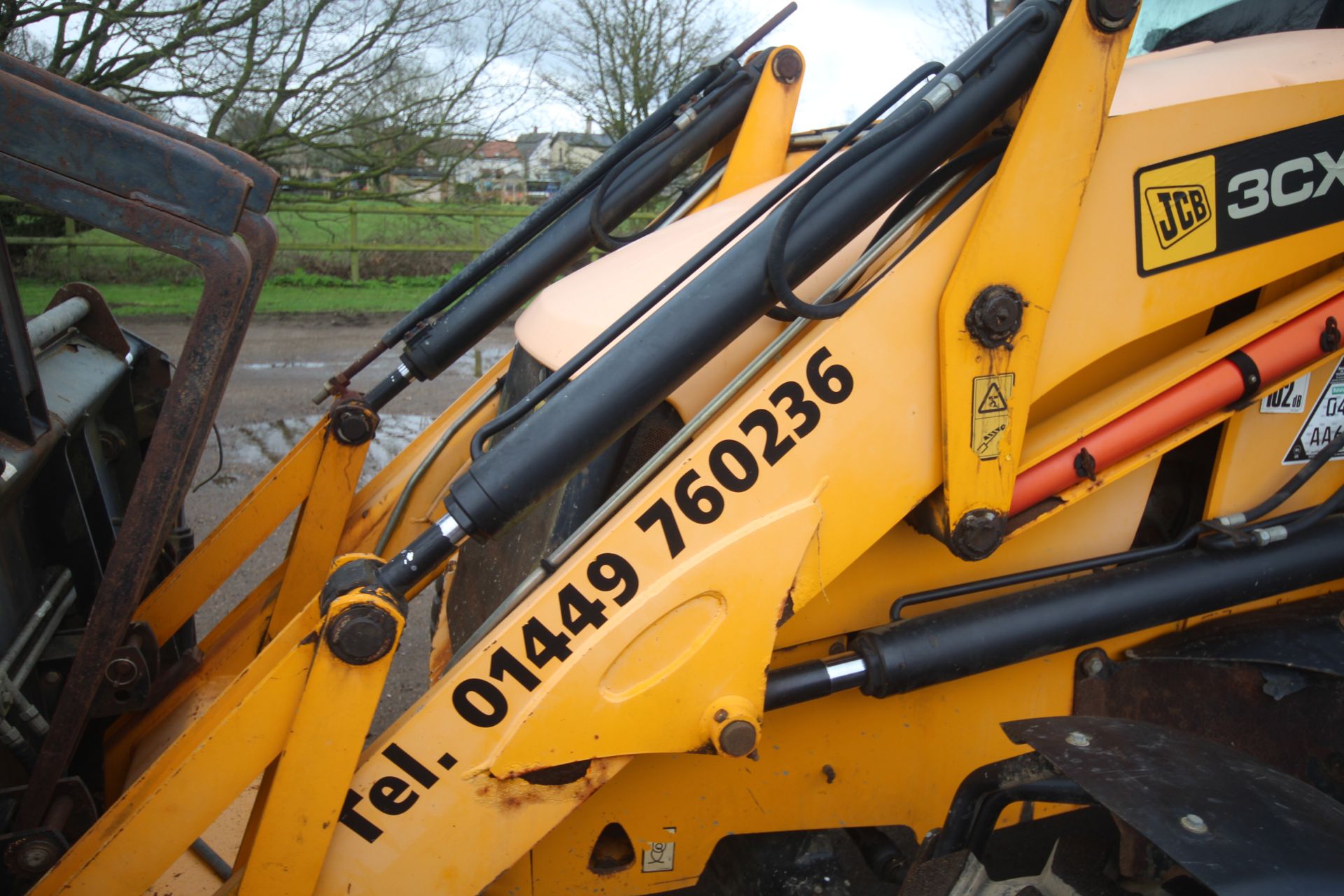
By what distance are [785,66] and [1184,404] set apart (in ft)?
5.13

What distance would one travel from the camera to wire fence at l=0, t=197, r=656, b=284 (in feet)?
46.2

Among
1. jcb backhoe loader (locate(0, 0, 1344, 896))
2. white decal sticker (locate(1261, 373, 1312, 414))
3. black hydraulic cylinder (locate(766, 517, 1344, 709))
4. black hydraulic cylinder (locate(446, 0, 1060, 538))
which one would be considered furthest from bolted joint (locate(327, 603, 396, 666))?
white decal sticker (locate(1261, 373, 1312, 414))

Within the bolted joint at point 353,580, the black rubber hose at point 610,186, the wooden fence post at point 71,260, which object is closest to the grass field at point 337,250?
the wooden fence post at point 71,260

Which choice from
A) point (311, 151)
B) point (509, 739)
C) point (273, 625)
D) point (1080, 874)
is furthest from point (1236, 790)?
point (311, 151)

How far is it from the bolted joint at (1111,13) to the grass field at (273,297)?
1267 cm

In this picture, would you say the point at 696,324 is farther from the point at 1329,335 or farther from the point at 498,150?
the point at 498,150

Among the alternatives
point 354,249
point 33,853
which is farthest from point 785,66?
point 354,249

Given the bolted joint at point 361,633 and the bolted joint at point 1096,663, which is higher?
the bolted joint at point 361,633

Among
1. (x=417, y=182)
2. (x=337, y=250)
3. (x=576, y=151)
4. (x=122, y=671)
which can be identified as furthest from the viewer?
(x=576, y=151)

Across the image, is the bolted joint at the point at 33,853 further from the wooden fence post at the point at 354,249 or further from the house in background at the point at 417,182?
the house in background at the point at 417,182

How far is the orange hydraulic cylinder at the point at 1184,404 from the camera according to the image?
1835 millimetres

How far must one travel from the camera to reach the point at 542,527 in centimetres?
211

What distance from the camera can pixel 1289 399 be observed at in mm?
2039

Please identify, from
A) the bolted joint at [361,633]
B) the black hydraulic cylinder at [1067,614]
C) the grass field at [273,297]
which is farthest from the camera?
the grass field at [273,297]
